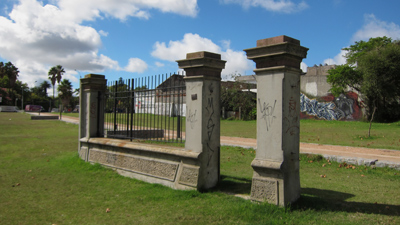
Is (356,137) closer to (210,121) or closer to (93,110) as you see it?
(210,121)

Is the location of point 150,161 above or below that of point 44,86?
below

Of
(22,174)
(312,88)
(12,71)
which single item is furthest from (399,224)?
(12,71)

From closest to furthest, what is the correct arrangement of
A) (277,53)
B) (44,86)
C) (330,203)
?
(277,53) < (330,203) < (44,86)

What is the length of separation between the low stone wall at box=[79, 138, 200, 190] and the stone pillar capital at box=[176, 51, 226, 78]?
1572 mm

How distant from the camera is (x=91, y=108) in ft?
29.4

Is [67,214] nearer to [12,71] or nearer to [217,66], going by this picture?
[217,66]

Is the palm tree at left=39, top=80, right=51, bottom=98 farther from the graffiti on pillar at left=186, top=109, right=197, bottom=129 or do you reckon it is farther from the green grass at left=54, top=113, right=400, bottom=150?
the graffiti on pillar at left=186, top=109, right=197, bottom=129

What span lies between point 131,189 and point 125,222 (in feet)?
5.72

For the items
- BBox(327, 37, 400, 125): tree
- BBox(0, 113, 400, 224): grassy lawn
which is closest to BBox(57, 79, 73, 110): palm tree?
BBox(327, 37, 400, 125): tree

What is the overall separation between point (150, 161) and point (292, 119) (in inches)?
132

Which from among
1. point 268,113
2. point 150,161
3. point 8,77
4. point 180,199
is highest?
point 8,77

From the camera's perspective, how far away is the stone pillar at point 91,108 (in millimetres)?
8930

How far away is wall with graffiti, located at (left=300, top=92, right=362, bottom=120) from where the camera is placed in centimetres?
2941

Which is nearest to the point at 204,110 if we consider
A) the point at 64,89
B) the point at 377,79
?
the point at 377,79
